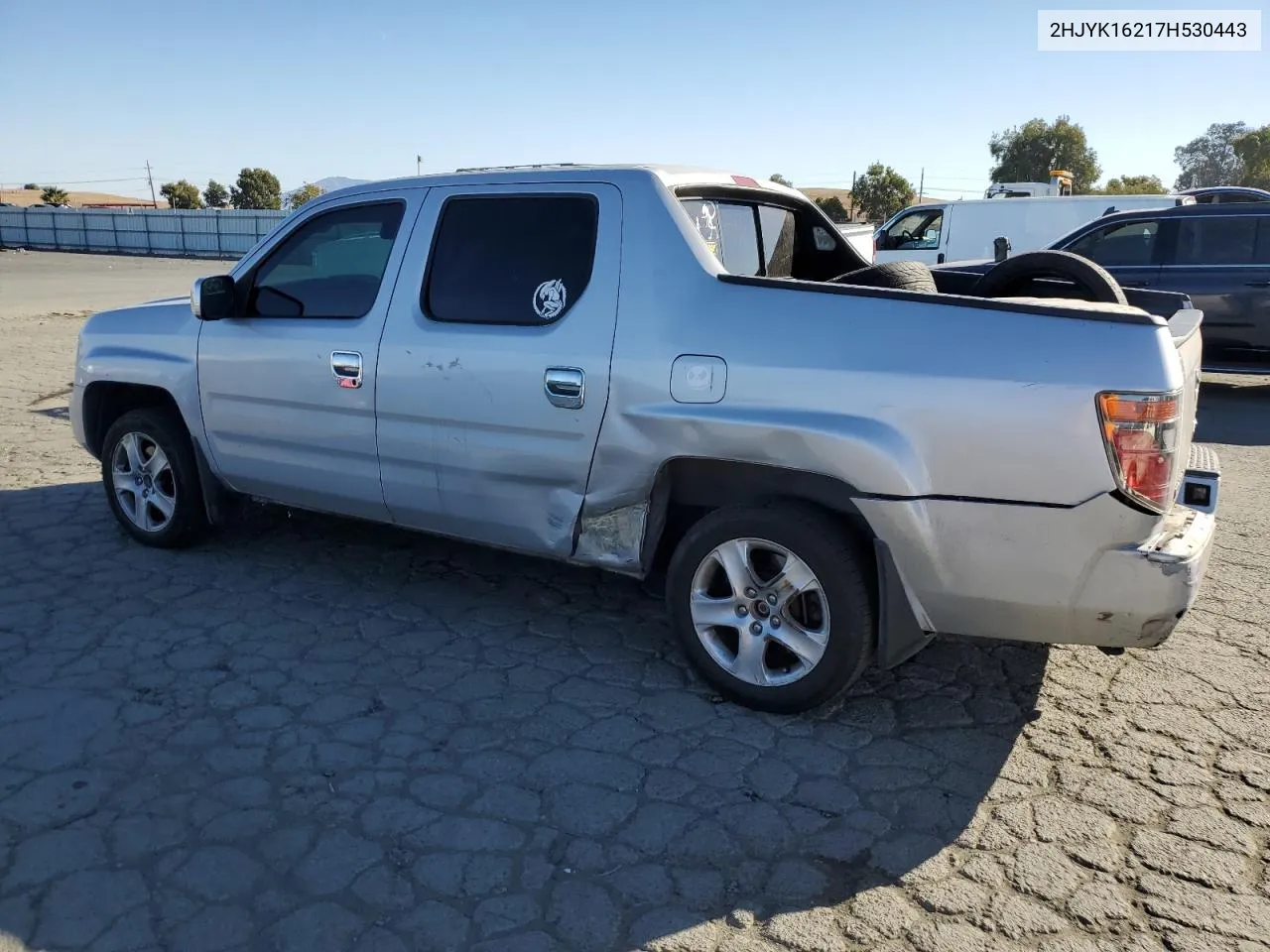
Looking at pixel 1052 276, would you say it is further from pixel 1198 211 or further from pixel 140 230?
pixel 140 230

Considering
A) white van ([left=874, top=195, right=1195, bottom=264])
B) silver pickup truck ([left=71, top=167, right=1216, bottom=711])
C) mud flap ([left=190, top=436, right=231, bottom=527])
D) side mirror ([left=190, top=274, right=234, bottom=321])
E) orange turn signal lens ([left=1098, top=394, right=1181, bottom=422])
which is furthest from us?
white van ([left=874, top=195, right=1195, bottom=264])

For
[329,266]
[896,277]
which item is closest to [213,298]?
[329,266]

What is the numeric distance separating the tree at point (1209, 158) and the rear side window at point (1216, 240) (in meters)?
74.9

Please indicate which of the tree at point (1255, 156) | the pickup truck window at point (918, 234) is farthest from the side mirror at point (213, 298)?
the tree at point (1255, 156)

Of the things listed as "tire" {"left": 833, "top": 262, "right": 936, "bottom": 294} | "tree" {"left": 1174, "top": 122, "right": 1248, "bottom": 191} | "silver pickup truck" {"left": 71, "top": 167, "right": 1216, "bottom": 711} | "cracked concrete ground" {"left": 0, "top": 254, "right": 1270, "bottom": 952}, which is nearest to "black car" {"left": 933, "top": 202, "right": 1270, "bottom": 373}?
"tire" {"left": 833, "top": 262, "right": 936, "bottom": 294}

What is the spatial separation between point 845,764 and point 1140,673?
4.92ft

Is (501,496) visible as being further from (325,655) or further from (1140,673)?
(1140,673)

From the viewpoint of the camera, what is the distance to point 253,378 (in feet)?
15.4

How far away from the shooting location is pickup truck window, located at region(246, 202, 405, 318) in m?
4.43

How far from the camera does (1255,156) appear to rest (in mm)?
64312

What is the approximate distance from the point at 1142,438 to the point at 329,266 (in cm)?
345

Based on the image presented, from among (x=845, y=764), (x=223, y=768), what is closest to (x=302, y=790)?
(x=223, y=768)

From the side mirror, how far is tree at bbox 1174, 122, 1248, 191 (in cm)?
8365

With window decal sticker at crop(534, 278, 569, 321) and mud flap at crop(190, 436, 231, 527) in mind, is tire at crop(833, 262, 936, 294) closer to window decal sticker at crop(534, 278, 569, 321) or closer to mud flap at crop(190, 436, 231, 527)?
window decal sticker at crop(534, 278, 569, 321)
